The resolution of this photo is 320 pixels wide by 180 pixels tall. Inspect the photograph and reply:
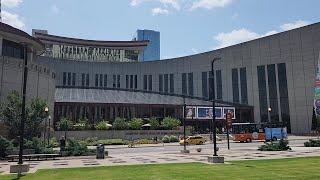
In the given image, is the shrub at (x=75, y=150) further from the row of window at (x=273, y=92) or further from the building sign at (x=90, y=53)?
the building sign at (x=90, y=53)

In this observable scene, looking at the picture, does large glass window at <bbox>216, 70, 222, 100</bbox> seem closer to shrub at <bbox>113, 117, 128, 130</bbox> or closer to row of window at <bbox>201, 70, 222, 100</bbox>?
row of window at <bbox>201, 70, 222, 100</bbox>

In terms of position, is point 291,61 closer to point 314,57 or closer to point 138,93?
point 314,57

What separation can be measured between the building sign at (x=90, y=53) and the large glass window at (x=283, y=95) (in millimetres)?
49803

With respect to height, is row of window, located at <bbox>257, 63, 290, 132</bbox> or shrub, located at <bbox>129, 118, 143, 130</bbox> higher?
row of window, located at <bbox>257, 63, 290, 132</bbox>

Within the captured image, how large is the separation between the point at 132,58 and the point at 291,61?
5367 cm

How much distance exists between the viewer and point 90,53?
118750 millimetres

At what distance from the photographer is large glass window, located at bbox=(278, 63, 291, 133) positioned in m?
87.8

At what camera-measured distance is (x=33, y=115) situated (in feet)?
136

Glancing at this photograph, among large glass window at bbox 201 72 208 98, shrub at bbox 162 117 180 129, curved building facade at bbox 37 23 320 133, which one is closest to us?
shrub at bbox 162 117 180 129

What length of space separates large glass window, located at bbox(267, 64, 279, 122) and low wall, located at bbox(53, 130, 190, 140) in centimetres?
2854

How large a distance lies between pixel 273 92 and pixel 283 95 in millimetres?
2700

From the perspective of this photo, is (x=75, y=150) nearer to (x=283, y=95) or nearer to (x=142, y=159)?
(x=142, y=159)

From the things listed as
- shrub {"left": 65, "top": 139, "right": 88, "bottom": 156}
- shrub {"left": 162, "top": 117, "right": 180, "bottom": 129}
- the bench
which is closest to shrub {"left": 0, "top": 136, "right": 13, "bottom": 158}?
the bench

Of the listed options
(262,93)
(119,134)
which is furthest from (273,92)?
(119,134)
